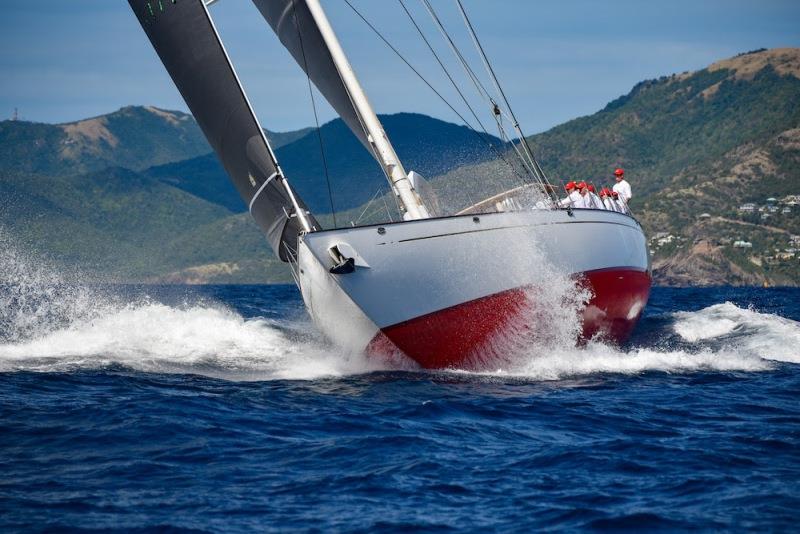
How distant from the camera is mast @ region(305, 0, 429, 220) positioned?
1510cm

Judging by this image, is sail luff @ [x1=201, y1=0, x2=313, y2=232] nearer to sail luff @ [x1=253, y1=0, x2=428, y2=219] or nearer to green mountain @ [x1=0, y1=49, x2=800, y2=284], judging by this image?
sail luff @ [x1=253, y1=0, x2=428, y2=219]

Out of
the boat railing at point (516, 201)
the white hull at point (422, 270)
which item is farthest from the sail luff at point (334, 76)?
the boat railing at point (516, 201)

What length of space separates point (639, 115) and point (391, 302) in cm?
19203

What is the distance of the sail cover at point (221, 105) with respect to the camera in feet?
49.6

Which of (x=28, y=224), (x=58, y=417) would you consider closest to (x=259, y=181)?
(x=58, y=417)

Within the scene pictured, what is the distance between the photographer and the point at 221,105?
15.4m

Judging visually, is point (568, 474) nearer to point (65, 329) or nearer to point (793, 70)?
point (65, 329)

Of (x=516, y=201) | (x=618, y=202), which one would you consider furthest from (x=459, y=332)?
(x=618, y=202)

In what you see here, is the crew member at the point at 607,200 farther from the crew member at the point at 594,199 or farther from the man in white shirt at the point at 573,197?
the man in white shirt at the point at 573,197

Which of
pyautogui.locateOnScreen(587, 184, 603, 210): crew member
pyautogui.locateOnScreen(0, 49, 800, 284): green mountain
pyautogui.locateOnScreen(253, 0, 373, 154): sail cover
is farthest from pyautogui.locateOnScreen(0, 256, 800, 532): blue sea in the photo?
pyautogui.locateOnScreen(0, 49, 800, 284): green mountain

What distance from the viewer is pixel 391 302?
13.6m

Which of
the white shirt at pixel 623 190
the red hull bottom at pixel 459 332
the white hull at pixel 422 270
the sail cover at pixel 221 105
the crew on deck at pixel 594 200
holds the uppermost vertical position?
the sail cover at pixel 221 105

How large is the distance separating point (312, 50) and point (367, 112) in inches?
65.7

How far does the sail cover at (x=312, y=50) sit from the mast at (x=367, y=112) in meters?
0.21
